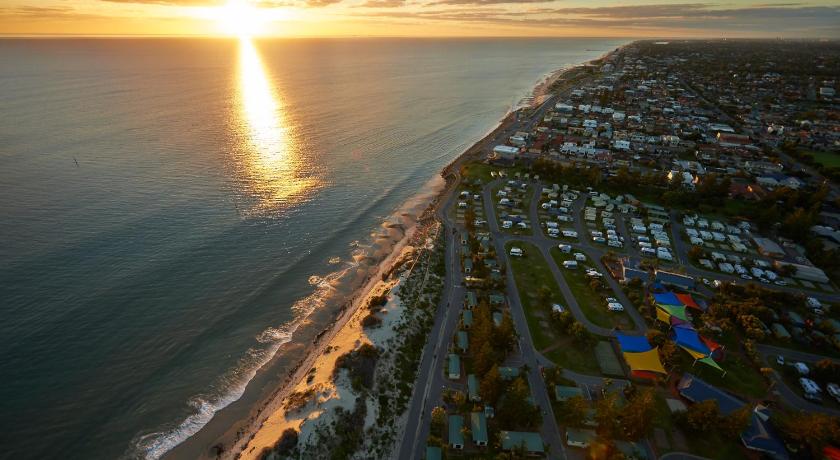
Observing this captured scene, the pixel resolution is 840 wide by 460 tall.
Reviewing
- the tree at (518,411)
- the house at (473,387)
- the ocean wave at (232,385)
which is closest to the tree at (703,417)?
the tree at (518,411)

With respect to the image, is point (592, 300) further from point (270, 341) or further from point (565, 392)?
point (270, 341)

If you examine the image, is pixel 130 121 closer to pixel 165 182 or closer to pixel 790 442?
pixel 165 182

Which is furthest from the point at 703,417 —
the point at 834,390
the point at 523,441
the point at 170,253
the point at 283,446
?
the point at 170,253

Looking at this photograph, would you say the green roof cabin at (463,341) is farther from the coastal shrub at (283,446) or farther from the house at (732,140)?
the house at (732,140)

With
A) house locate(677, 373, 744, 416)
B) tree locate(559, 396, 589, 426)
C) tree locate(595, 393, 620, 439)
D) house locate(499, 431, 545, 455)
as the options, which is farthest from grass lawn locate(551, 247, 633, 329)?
house locate(499, 431, 545, 455)

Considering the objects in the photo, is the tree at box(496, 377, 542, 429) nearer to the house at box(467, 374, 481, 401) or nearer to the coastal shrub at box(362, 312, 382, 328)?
the house at box(467, 374, 481, 401)

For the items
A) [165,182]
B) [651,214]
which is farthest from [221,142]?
[651,214]
